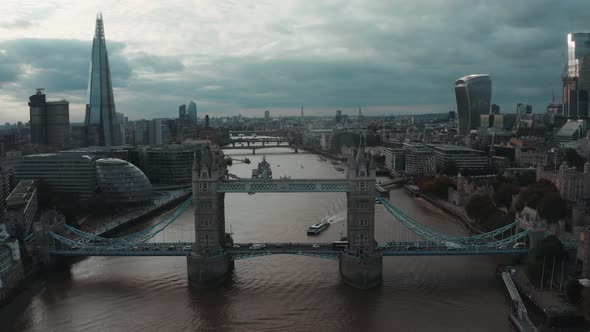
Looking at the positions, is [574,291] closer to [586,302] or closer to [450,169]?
[586,302]

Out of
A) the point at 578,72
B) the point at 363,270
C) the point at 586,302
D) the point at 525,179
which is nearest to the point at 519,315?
the point at 586,302

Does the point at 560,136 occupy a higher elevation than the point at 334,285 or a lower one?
higher

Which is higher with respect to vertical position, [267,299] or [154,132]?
[154,132]

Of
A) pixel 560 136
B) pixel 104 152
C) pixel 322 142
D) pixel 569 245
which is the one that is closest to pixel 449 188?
pixel 569 245

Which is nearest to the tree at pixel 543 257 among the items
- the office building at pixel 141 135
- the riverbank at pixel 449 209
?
the riverbank at pixel 449 209

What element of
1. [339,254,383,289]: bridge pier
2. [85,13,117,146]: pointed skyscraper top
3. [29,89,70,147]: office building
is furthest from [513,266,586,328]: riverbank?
[29,89,70,147]: office building

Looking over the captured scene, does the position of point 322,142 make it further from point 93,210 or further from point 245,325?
point 245,325
